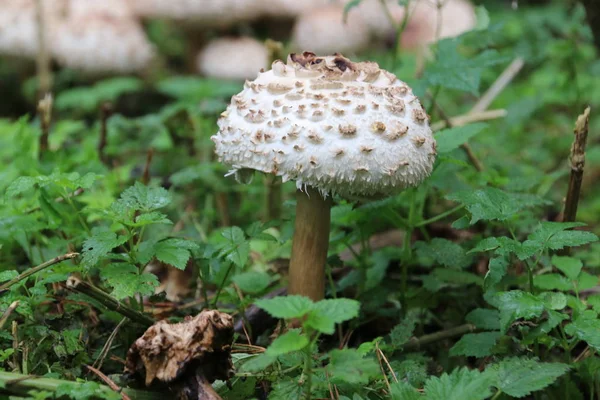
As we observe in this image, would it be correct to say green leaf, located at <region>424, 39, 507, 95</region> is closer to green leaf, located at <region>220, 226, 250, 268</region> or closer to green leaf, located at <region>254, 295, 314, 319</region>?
green leaf, located at <region>220, 226, 250, 268</region>

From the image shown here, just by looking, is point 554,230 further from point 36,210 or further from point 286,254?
point 36,210

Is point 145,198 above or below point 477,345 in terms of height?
above

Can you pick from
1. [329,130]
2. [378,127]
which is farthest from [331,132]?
[378,127]

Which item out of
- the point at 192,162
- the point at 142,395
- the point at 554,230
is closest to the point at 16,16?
the point at 192,162

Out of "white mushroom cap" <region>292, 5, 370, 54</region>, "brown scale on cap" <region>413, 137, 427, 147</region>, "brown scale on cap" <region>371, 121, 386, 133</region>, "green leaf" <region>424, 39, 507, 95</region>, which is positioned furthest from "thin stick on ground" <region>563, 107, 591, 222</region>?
"white mushroom cap" <region>292, 5, 370, 54</region>

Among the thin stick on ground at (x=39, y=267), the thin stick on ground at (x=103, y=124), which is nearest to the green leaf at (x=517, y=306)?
the thin stick on ground at (x=39, y=267)

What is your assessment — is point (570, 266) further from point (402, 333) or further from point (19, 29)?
point (19, 29)
